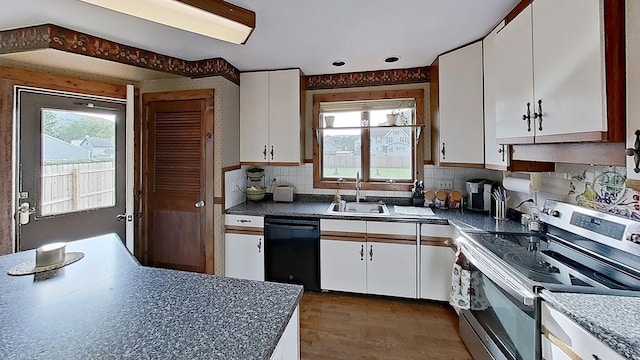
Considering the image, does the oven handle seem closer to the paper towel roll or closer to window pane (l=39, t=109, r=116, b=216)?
the paper towel roll

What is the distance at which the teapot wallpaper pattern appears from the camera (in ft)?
4.98

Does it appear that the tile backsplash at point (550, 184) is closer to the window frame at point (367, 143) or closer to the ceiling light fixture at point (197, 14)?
the window frame at point (367, 143)

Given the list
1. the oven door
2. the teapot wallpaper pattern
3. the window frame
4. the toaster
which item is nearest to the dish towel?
the oven door

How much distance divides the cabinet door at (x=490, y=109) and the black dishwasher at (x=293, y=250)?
1594 millimetres

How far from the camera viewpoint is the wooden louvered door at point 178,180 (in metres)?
2.92

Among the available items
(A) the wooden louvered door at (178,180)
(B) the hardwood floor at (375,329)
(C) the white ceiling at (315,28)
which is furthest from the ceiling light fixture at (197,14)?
(B) the hardwood floor at (375,329)

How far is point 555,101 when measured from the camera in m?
1.45

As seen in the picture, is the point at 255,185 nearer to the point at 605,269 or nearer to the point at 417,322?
the point at 417,322

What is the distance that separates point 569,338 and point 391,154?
2476mm

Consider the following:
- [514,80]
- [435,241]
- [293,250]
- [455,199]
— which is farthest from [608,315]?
[293,250]

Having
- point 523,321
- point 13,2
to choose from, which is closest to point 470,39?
point 523,321

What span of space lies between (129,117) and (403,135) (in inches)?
108

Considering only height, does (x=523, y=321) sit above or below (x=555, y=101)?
below

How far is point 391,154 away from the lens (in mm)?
3381
